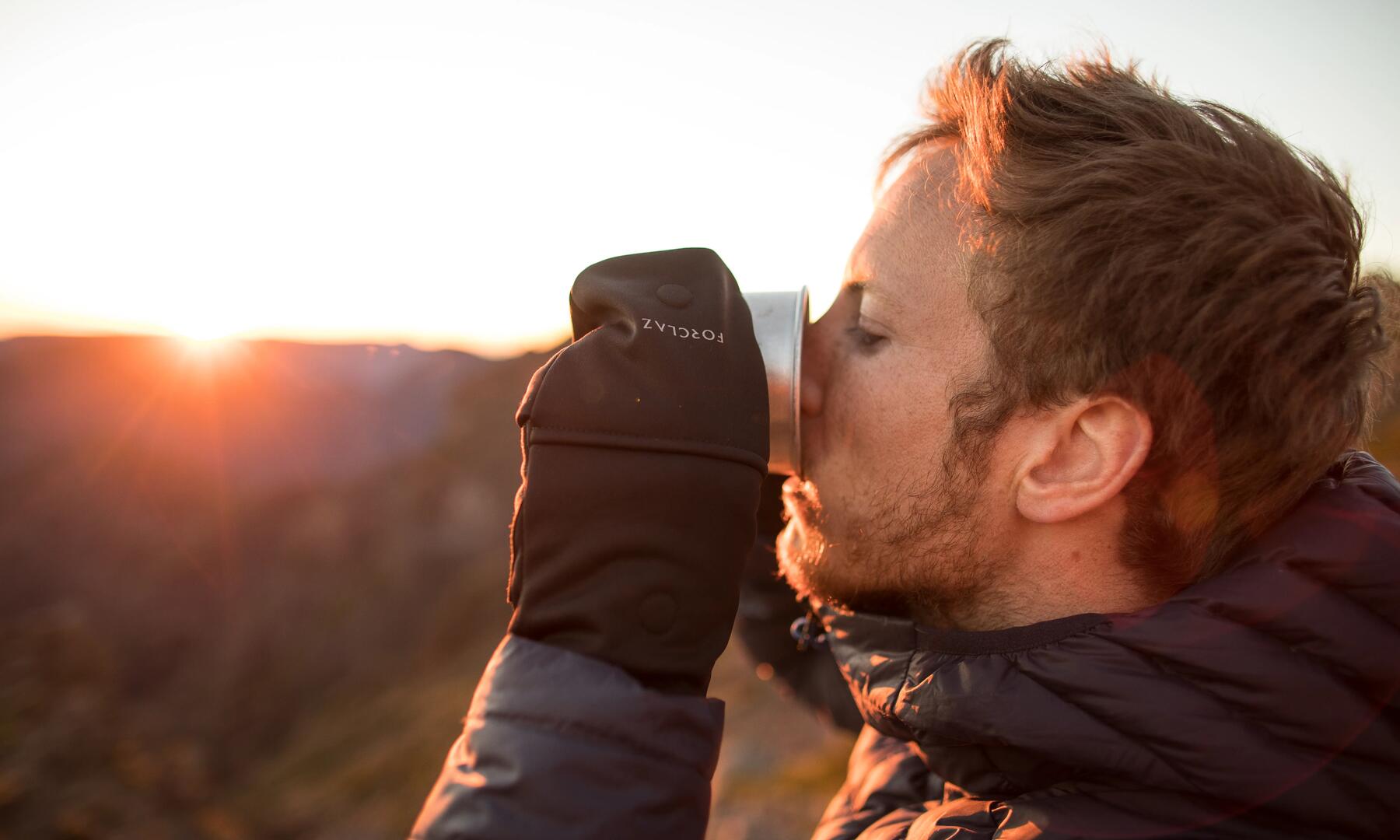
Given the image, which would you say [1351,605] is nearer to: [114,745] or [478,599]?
[114,745]

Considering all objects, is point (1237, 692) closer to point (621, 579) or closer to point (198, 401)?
point (621, 579)

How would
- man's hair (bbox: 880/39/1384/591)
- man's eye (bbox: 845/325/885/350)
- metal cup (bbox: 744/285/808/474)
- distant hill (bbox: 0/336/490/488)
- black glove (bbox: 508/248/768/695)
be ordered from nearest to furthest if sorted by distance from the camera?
black glove (bbox: 508/248/768/695)
man's hair (bbox: 880/39/1384/591)
metal cup (bbox: 744/285/808/474)
man's eye (bbox: 845/325/885/350)
distant hill (bbox: 0/336/490/488)

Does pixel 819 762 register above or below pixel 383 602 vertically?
above

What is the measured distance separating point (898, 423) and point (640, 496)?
70 cm

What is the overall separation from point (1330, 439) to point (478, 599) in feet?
31.0

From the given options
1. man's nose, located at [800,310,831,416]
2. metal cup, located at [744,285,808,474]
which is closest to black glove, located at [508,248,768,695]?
metal cup, located at [744,285,808,474]

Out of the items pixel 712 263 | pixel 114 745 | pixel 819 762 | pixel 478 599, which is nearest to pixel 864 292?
pixel 712 263

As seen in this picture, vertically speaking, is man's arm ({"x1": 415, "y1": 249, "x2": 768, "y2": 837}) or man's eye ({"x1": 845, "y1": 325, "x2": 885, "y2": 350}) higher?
man's eye ({"x1": 845, "y1": 325, "x2": 885, "y2": 350})

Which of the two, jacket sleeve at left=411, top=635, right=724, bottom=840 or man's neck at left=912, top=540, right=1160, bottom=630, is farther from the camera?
man's neck at left=912, top=540, right=1160, bottom=630

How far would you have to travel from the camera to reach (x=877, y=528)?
1827 mm

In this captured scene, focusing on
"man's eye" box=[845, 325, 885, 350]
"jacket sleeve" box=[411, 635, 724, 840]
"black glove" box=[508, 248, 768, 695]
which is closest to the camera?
"jacket sleeve" box=[411, 635, 724, 840]

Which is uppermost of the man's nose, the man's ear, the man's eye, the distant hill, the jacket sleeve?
the man's eye

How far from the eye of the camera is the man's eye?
1.84 metres

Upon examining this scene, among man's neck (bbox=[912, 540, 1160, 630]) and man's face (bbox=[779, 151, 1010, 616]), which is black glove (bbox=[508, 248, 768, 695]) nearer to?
man's face (bbox=[779, 151, 1010, 616])
